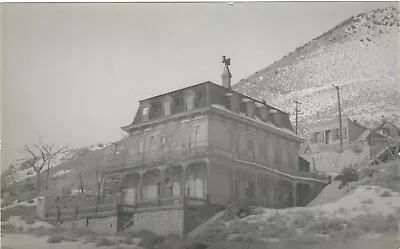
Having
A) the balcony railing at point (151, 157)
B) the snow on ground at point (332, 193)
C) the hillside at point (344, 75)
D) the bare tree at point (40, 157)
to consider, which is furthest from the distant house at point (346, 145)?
the bare tree at point (40, 157)

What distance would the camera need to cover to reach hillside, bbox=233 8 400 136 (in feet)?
30.8

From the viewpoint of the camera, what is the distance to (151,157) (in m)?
9.16

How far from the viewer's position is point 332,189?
9.09 m

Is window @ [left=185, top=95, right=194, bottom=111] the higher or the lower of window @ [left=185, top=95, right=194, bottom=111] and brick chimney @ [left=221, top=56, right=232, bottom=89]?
the lower

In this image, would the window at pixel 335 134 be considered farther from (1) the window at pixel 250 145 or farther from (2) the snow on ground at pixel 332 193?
(1) the window at pixel 250 145

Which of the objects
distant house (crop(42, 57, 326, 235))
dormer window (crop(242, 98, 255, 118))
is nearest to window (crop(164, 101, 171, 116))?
distant house (crop(42, 57, 326, 235))

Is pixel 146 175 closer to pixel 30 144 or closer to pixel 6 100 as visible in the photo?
pixel 30 144

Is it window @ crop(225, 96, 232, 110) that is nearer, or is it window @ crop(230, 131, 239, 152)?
window @ crop(230, 131, 239, 152)

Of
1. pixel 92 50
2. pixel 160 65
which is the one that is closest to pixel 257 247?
pixel 160 65

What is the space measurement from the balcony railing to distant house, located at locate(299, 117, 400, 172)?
173 cm

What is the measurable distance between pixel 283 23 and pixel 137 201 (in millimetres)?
3693

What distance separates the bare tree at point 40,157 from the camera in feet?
30.3

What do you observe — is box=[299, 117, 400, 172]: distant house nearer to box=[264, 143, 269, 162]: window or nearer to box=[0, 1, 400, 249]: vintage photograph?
box=[0, 1, 400, 249]: vintage photograph

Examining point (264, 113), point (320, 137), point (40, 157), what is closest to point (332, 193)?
point (320, 137)
